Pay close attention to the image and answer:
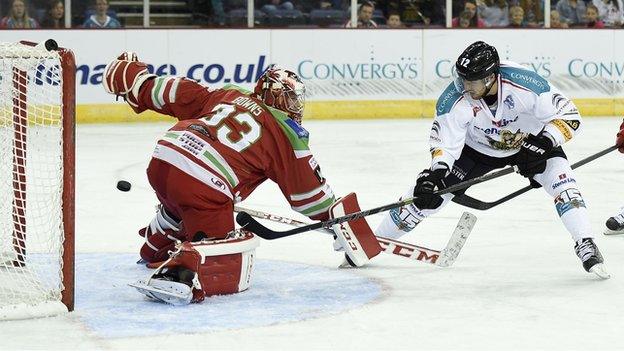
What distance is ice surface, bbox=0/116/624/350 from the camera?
11.1 feet

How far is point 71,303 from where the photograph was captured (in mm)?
3695

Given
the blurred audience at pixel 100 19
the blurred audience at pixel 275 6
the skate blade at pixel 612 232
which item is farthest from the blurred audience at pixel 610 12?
the skate blade at pixel 612 232

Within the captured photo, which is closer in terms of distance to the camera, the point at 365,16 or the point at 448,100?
the point at 448,100

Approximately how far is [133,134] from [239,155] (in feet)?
17.2

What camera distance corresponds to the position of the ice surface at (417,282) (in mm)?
3377

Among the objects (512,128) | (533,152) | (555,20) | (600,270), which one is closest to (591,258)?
(600,270)

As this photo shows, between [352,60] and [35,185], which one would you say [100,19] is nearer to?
[352,60]

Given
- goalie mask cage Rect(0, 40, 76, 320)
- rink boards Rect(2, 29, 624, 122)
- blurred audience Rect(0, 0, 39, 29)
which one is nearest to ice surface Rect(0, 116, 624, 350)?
goalie mask cage Rect(0, 40, 76, 320)

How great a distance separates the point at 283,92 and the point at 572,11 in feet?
23.6

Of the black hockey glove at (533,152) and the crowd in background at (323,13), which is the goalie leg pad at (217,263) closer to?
→ the black hockey glove at (533,152)

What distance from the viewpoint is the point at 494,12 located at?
10648 millimetres

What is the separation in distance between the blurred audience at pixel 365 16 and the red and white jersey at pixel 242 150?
628 cm

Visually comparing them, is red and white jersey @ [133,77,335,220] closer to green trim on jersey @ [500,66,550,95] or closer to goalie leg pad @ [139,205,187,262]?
goalie leg pad @ [139,205,187,262]

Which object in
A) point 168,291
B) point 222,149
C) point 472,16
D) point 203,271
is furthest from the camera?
point 472,16
